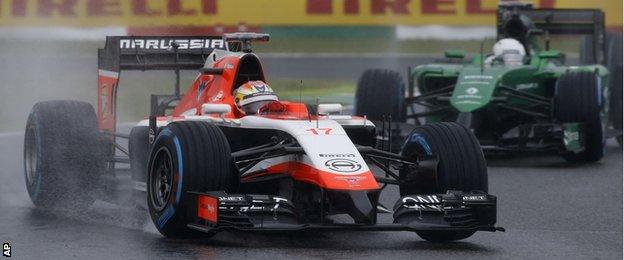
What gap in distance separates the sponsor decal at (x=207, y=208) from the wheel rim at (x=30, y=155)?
2814mm

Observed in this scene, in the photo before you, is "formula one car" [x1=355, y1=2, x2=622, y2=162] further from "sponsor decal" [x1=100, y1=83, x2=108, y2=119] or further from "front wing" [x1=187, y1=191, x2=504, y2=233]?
"front wing" [x1=187, y1=191, x2=504, y2=233]

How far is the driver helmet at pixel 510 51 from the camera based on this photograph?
63.4 ft

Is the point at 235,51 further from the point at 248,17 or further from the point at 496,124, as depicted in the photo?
the point at 248,17

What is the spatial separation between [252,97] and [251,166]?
111cm

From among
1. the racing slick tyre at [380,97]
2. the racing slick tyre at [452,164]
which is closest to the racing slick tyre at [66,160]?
the racing slick tyre at [452,164]

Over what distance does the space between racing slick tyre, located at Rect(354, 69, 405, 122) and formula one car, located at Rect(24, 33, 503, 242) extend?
5.31 meters

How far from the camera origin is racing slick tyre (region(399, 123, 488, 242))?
11.3m

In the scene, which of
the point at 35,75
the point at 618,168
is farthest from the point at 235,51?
the point at 35,75

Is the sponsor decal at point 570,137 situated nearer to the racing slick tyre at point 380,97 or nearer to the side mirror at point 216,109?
the racing slick tyre at point 380,97

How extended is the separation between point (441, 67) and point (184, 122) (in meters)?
8.52

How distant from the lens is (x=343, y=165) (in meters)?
10.7

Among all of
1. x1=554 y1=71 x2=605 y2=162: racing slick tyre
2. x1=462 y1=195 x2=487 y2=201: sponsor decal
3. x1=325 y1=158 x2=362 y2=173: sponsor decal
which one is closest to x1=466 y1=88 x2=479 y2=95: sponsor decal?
x1=554 y1=71 x2=605 y2=162: racing slick tyre

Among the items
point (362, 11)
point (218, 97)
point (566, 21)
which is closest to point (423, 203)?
point (218, 97)

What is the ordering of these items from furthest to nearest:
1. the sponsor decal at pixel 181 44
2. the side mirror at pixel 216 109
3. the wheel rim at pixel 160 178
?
the sponsor decal at pixel 181 44
the side mirror at pixel 216 109
the wheel rim at pixel 160 178
